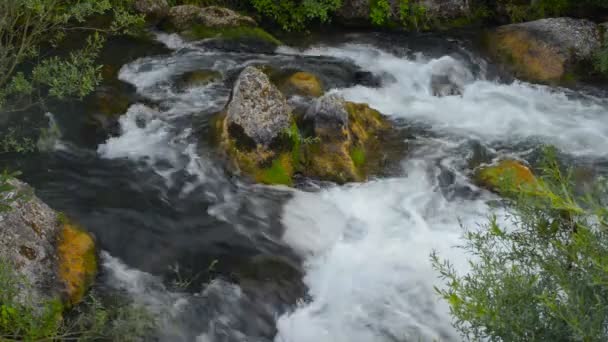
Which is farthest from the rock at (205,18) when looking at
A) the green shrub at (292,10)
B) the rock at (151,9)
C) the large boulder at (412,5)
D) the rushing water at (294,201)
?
the large boulder at (412,5)

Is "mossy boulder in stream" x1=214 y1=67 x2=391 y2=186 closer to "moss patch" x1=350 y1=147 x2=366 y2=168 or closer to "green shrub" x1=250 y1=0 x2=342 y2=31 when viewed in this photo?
"moss patch" x1=350 y1=147 x2=366 y2=168

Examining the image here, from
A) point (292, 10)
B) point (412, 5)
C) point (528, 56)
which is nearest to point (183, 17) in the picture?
point (292, 10)

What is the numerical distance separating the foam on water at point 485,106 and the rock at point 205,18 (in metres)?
1.56

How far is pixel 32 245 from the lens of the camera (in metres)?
7.65

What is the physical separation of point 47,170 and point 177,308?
4.22 m

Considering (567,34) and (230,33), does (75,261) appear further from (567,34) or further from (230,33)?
(567,34)

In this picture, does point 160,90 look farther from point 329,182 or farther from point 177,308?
A: point 177,308

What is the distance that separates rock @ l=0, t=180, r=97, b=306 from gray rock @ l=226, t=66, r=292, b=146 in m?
3.40

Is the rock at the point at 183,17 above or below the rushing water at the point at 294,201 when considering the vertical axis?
above

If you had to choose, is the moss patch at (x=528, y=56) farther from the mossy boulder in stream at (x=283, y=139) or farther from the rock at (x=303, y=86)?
the mossy boulder in stream at (x=283, y=139)

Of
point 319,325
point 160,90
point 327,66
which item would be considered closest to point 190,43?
point 160,90

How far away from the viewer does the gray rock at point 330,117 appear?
10.7 meters

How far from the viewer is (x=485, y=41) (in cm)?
1593

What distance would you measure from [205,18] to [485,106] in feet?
24.6
